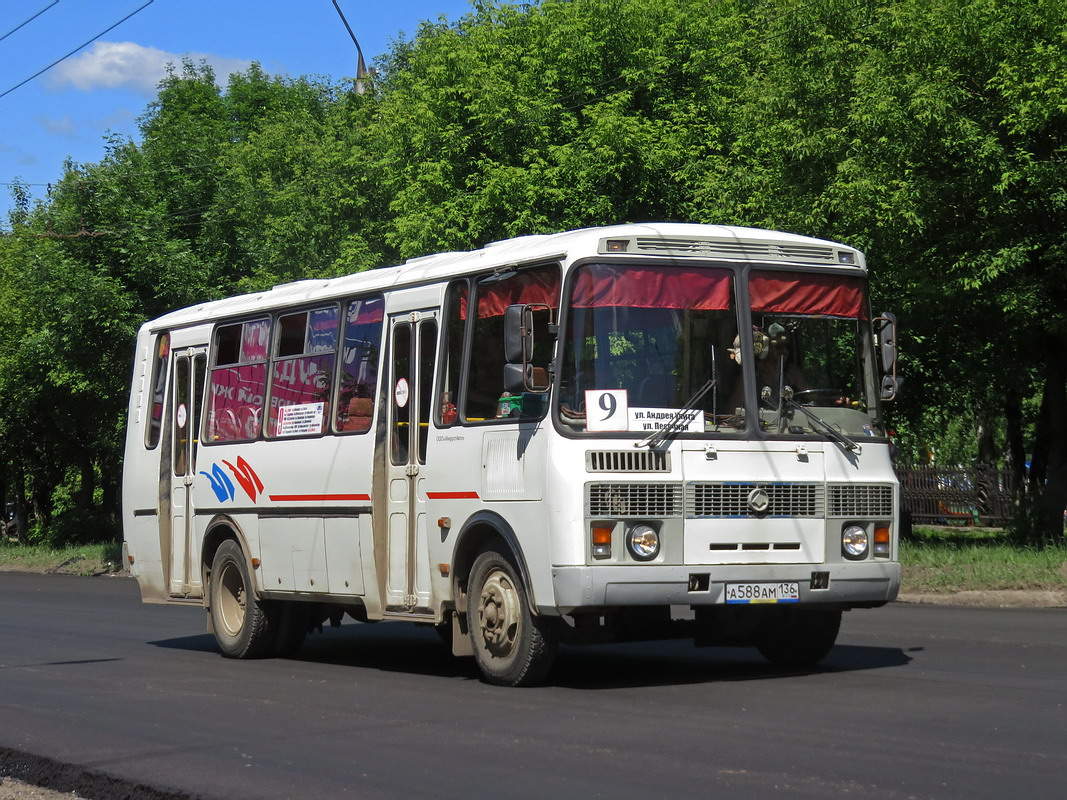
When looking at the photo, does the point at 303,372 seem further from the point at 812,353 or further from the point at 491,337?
the point at 812,353

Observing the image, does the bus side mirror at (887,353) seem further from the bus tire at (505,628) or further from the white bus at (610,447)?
the bus tire at (505,628)

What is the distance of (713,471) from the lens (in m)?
10.9

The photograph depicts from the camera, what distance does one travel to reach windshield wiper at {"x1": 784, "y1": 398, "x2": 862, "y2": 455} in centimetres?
1137

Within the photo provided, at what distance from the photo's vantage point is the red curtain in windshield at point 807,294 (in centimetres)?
1145

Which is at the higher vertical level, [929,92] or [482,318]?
[929,92]

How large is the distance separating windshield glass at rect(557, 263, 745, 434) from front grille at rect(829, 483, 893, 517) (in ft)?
2.98

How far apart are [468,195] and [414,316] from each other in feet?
68.7

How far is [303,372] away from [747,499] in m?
4.86

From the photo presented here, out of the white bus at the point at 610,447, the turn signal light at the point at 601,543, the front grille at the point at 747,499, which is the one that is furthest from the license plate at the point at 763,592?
the turn signal light at the point at 601,543

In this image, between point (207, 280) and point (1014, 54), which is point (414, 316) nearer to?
point (1014, 54)

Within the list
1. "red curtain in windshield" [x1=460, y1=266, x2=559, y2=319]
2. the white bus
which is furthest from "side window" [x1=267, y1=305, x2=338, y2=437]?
"red curtain in windshield" [x1=460, y1=266, x2=559, y2=319]

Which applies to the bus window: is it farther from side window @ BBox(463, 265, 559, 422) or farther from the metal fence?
the metal fence

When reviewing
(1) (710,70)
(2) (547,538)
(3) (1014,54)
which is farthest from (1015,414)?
(2) (547,538)

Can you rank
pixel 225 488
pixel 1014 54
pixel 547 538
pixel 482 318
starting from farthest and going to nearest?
pixel 1014 54, pixel 225 488, pixel 482 318, pixel 547 538
